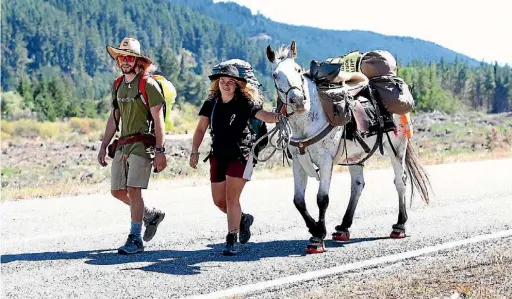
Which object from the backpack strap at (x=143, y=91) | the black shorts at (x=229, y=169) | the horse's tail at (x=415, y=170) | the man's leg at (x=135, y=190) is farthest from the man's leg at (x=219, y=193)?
the horse's tail at (x=415, y=170)

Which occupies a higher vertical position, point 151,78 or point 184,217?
point 151,78

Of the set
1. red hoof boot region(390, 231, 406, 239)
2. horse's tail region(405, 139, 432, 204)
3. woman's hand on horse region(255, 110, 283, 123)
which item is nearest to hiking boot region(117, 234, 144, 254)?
woman's hand on horse region(255, 110, 283, 123)

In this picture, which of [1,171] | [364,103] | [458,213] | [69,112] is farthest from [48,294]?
[69,112]

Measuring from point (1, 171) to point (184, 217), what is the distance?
1825cm

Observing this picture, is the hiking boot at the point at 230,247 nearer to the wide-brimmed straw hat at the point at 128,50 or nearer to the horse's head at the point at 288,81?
the horse's head at the point at 288,81

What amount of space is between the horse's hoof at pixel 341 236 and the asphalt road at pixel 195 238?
4.1 inches

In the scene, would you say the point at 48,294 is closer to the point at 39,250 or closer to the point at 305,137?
the point at 39,250

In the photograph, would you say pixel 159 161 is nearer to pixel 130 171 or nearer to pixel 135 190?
pixel 130 171

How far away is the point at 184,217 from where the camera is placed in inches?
415

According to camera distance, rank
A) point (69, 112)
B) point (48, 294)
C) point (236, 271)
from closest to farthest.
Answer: point (48, 294)
point (236, 271)
point (69, 112)

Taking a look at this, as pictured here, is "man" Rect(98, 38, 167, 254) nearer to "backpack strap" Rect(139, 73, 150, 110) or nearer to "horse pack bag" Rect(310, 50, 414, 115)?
"backpack strap" Rect(139, 73, 150, 110)

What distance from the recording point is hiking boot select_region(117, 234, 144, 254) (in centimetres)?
787

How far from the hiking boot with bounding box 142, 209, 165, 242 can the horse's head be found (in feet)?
6.34

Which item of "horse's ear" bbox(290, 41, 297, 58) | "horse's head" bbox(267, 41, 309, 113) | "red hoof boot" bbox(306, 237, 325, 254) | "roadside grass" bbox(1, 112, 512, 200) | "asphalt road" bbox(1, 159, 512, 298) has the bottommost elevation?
"roadside grass" bbox(1, 112, 512, 200)
